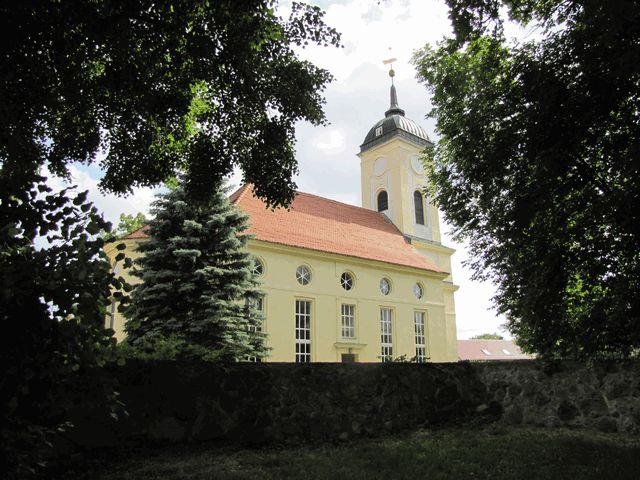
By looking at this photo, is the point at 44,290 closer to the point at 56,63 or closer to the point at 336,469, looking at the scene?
the point at 336,469

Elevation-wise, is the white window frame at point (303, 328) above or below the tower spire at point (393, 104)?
below

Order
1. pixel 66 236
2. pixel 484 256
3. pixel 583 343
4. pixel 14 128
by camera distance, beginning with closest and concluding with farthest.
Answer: pixel 66 236 → pixel 14 128 → pixel 583 343 → pixel 484 256

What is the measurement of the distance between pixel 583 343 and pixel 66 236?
26.0 feet

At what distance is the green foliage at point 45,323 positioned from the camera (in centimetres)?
219

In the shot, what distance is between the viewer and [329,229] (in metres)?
26.5

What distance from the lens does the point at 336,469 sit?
19.8 feet

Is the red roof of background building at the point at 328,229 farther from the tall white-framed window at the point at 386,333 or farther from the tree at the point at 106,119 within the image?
the tree at the point at 106,119

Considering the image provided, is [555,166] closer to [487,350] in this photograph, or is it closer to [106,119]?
[106,119]

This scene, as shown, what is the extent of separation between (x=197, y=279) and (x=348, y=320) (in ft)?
37.2

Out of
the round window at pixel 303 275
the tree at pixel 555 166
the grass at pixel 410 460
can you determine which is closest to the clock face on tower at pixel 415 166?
the round window at pixel 303 275

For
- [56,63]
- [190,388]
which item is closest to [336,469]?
[190,388]

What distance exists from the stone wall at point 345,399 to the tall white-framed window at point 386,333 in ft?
50.4

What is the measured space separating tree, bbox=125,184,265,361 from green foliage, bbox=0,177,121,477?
1108 cm

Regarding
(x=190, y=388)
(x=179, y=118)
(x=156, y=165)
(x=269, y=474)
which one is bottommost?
(x=269, y=474)
